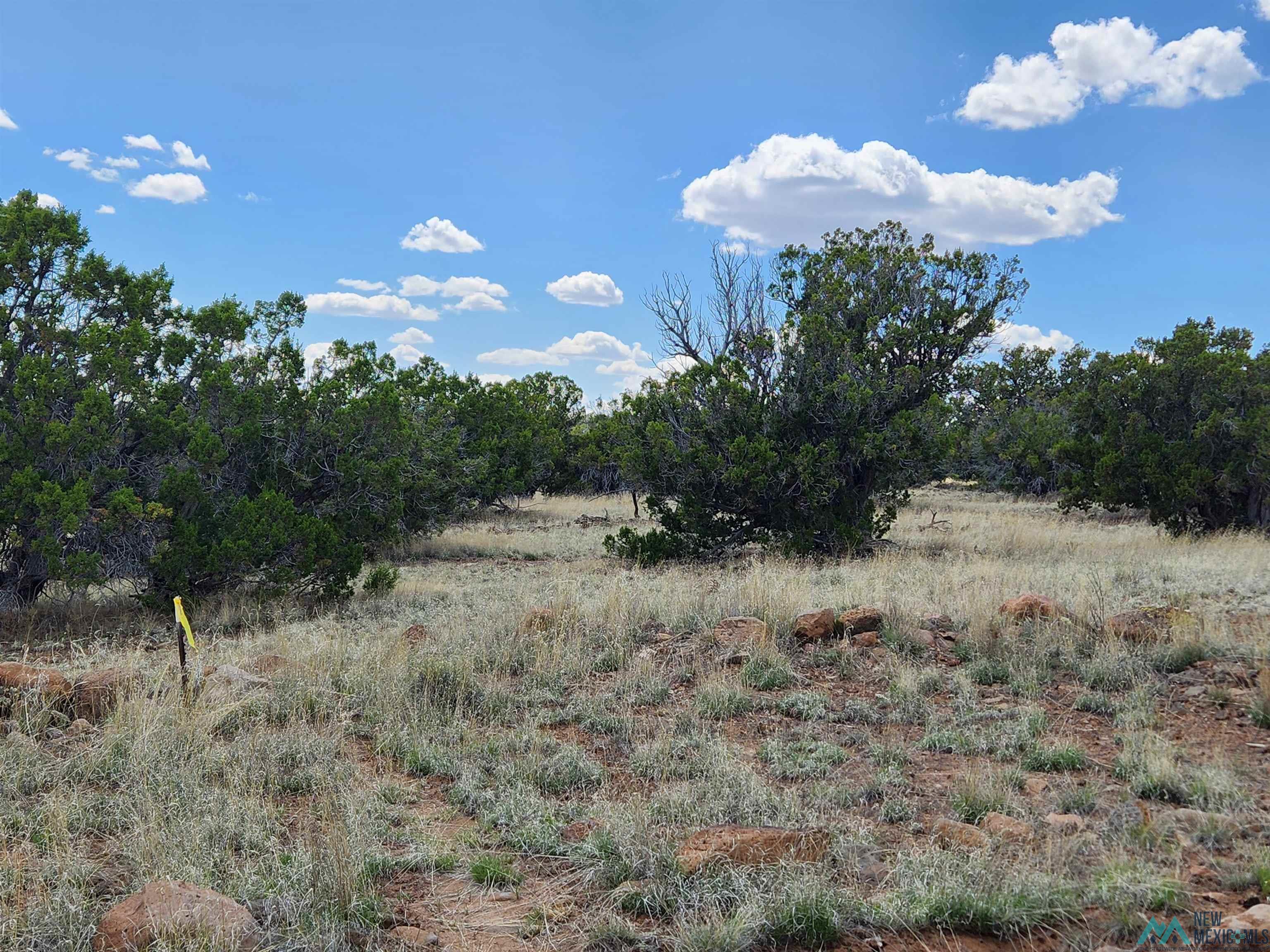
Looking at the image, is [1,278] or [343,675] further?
[1,278]

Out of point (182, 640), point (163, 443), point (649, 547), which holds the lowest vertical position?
point (649, 547)

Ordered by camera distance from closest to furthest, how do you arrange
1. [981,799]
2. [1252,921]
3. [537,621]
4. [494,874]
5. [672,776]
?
[1252,921] < [494,874] < [981,799] < [672,776] < [537,621]

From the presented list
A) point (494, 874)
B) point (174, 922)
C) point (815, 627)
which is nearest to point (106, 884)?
point (174, 922)

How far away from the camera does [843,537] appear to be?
14094 mm

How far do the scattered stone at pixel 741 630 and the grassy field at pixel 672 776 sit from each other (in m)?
0.18

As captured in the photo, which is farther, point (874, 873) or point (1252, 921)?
point (874, 873)

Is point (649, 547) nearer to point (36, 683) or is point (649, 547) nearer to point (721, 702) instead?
point (721, 702)

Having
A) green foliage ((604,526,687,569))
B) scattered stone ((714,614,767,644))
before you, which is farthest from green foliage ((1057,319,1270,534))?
scattered stone ((714,614,767,644))

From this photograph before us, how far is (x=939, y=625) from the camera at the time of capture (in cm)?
758

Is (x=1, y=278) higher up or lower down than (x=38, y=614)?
higher up

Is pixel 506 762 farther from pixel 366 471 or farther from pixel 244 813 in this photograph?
pixel 366 471

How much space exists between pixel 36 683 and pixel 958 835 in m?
5.97

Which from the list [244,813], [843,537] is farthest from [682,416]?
[244,813]

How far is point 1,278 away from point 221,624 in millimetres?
5350
